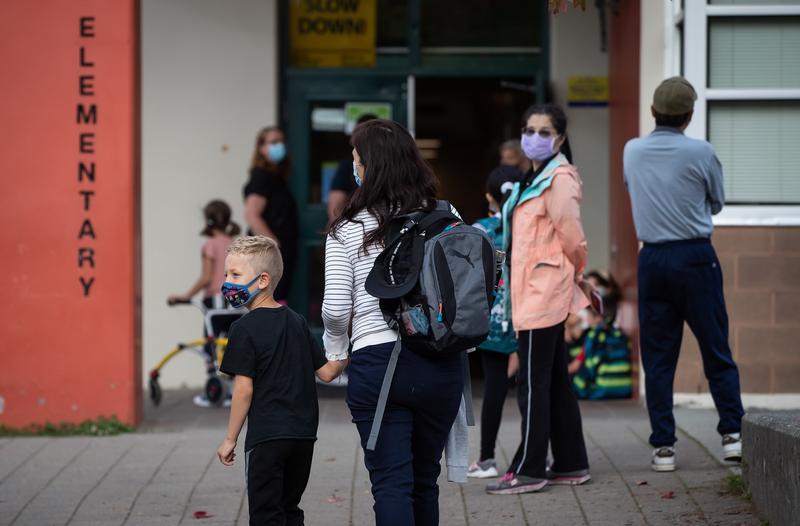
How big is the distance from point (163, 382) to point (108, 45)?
3.34 meters

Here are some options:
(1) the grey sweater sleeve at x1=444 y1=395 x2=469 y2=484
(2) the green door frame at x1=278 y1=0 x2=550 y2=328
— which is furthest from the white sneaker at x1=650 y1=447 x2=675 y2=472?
(2) the green door frame at x1=278 y1=0 x2=550 y2=328

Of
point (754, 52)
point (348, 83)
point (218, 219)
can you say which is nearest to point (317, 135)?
point (348, 83)

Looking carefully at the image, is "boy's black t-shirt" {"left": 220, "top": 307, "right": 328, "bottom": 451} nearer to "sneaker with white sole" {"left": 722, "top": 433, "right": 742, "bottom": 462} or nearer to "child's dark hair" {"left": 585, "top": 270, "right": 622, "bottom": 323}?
"sneaker with white sole" {"left": 722, "top": 433, "right": 742, "bottom": 462}

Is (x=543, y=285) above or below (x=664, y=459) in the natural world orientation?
above

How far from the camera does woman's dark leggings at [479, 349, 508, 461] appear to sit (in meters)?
6.86

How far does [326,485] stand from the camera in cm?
693

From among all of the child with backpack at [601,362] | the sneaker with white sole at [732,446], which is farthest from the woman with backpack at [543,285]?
the child with backpack at [601,362]

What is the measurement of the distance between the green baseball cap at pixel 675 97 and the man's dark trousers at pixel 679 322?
2.21 ft

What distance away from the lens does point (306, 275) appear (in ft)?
35.8

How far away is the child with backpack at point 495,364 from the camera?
679 centimetres

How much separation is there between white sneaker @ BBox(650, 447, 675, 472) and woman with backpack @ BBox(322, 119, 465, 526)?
2438mm

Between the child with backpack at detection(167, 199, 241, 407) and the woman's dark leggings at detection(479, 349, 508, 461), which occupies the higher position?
the child with backpack at detection(167, 199, 241, 407)

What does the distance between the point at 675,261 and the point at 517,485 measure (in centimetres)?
139

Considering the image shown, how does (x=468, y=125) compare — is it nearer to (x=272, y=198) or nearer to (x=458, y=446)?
(x=272, y=198)
